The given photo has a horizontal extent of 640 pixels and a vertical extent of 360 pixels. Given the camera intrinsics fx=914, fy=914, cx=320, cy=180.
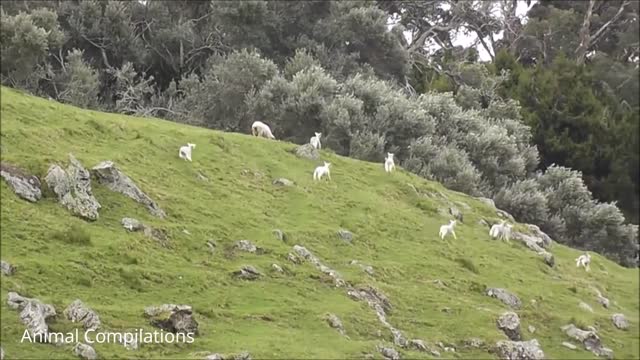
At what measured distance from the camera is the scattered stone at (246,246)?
16.2m

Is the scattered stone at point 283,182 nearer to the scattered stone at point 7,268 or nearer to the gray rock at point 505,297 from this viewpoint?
the gray rock at point 505,297

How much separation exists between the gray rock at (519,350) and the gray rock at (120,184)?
653 centimetres

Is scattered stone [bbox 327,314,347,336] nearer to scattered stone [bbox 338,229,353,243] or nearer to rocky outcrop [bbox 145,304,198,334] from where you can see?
rocky outcrop [bbox 145,304,198,334]

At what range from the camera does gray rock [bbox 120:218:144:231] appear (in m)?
14.8

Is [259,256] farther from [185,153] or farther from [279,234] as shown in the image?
[185,153]

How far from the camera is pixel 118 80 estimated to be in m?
33.3

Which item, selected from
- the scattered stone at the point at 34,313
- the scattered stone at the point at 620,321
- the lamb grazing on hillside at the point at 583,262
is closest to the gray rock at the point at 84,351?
the scattered stone at the point at 34,313

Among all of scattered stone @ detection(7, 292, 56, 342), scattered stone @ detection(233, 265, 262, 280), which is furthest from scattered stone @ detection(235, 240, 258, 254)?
scattered stone @ detection(7, 292, 56, 342)

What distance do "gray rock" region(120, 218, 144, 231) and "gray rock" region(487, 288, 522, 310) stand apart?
8.21m

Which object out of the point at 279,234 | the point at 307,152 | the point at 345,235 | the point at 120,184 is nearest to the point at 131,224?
the point at 120,184

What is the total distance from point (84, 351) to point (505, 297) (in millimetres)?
11256

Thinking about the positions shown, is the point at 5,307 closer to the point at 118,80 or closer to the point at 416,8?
the point at 118,80

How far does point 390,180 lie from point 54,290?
14240mm

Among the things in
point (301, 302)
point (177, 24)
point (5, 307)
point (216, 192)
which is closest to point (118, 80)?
point (177, 24)
